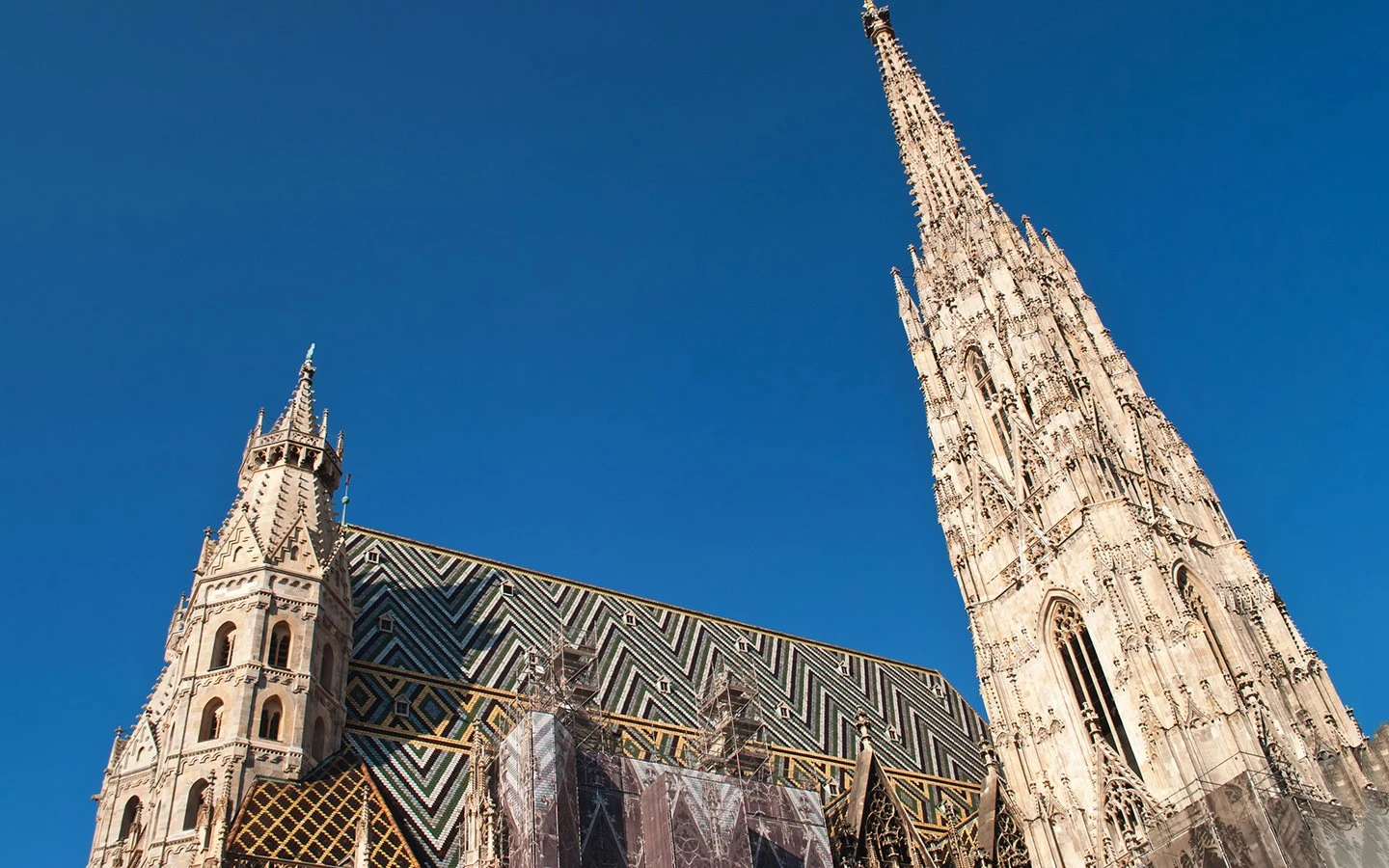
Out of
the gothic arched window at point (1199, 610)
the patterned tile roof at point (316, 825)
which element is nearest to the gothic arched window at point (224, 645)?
the patterned tile roof at point (316, 825)

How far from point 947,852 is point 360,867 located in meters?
11.7

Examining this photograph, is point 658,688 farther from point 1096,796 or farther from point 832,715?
point 1096,796

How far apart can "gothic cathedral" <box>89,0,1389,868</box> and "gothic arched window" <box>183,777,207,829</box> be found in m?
0.06

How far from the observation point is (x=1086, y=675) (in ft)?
79.3

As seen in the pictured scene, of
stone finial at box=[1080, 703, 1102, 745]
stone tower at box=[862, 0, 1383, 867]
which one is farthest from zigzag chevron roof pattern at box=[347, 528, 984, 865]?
stone finial at box=[1080, 703, 1102, 745]

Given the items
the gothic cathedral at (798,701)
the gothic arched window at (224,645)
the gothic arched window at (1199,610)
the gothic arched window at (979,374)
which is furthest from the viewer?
the gothic arched window at (979,374)

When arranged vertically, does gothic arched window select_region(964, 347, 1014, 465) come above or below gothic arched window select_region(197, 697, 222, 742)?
above

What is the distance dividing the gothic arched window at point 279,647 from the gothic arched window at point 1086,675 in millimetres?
15298

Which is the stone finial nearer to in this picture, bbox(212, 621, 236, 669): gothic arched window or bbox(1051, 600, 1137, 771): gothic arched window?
bbox(1051, 600, 1137, 771): gothic arched window

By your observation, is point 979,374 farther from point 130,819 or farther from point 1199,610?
point 130,819

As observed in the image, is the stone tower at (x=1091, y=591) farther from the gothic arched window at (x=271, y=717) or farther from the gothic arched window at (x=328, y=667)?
the gothic arched window at (x=271, y=717)

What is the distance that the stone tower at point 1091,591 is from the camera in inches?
833

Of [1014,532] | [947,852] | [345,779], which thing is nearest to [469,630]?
[345,779]

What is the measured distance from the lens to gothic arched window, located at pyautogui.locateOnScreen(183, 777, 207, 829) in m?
17.4
